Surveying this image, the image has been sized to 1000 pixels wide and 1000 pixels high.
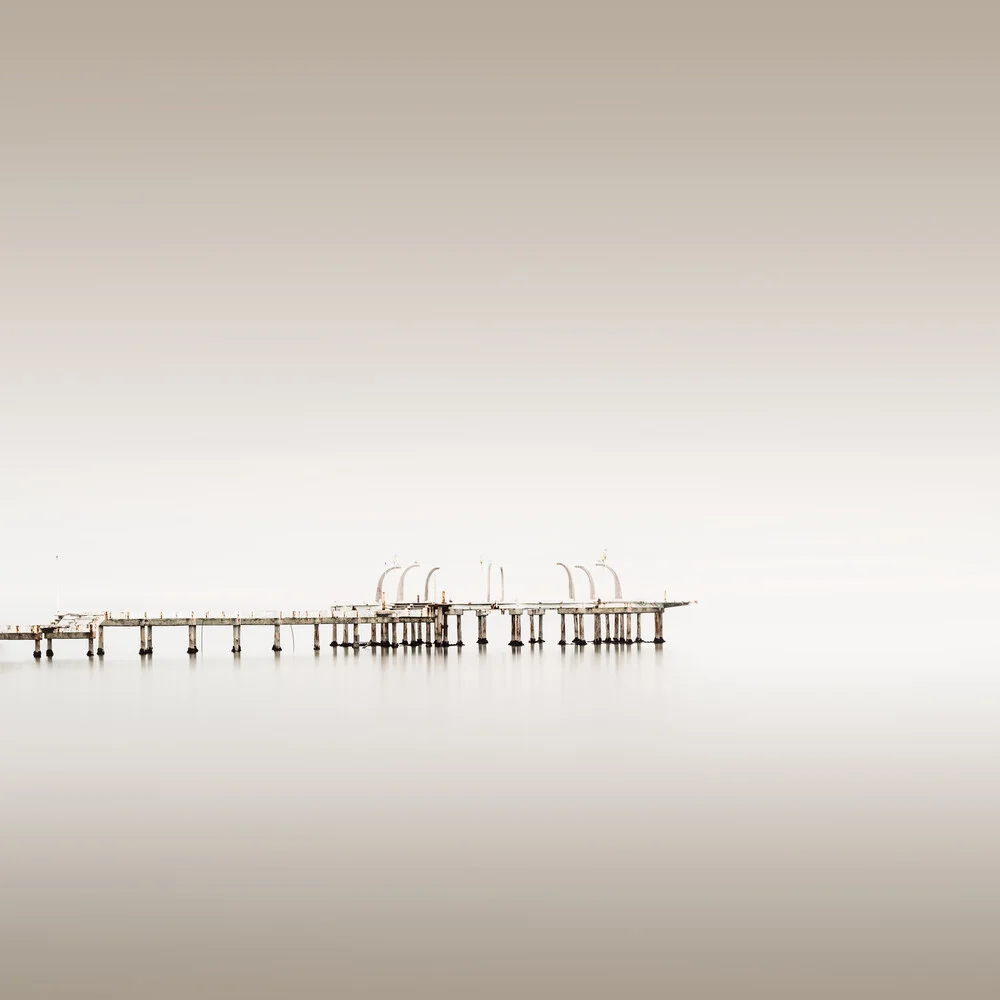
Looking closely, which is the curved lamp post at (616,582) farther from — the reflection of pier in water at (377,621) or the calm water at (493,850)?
the calm water at (493,850)

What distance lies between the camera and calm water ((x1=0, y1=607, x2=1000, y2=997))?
68.2 ft

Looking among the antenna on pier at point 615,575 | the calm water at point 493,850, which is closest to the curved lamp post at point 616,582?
the antenna on pier at point 615,575

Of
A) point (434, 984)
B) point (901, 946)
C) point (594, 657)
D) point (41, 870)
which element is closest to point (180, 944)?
point (434, 984)

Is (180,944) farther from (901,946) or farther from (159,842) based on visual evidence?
(901,946)

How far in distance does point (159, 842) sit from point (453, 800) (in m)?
8.32

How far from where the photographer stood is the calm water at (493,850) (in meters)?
20.8

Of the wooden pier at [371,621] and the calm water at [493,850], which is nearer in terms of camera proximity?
the calm water at [493,850]

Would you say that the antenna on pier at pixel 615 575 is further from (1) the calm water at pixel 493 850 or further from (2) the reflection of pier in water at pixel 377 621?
(1) the calm water at pixel 493 850

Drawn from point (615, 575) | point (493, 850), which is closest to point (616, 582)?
point (615, 575)

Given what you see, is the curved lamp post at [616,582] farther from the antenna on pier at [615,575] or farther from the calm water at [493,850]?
the calm water at [493,850]

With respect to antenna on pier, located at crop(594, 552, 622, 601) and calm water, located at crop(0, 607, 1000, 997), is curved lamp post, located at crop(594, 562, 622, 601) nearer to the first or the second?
antenna on pier, located at crop(594, 552, 622, 601)

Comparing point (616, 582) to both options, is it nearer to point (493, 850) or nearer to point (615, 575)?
point (615, 575)

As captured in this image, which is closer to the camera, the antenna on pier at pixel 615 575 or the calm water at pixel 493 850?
the calm water at pixel 493 850

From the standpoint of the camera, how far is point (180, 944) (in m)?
21.8
